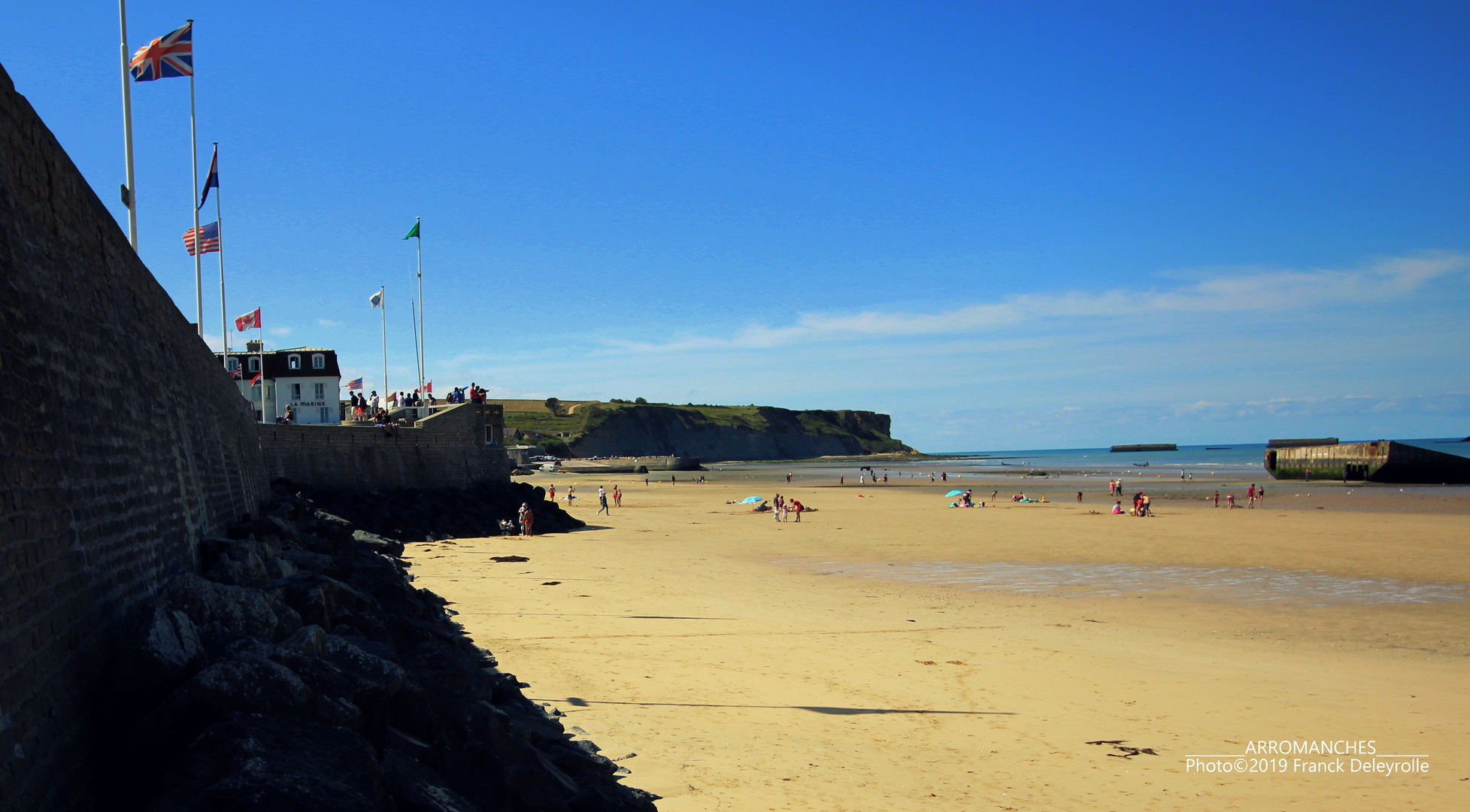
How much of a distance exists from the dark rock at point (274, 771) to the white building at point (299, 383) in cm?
4178

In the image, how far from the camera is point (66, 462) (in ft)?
16.9

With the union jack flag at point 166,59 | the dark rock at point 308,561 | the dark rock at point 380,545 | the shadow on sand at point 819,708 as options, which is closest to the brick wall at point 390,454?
the dark rock at point 380,545

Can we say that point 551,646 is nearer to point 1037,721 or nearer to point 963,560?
point 1037,721

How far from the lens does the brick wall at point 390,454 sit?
24.1 m

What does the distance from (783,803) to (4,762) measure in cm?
450

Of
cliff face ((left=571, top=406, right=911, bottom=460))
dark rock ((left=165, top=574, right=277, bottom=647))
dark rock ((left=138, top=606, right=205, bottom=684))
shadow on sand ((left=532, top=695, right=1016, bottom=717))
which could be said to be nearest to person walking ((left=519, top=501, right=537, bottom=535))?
shadow on sand ((left=532, top=695, right=1016, bottom=717))

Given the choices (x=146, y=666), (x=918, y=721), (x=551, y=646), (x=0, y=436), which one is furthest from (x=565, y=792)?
(x=551, y=646)

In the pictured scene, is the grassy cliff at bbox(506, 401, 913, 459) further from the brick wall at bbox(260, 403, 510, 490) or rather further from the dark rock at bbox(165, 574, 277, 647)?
the dark rock at bbox(165, 574, 277, 647)

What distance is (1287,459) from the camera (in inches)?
2281

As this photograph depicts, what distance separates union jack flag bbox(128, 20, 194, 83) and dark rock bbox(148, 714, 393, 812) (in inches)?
582

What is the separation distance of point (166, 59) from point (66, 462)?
515 inches

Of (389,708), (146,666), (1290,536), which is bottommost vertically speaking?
(1290,536)

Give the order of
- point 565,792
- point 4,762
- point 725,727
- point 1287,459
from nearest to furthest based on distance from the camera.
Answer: point 4,762, point 565,792, point 725,727, point 1287,459

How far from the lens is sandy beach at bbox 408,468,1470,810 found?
7066 millimetres
